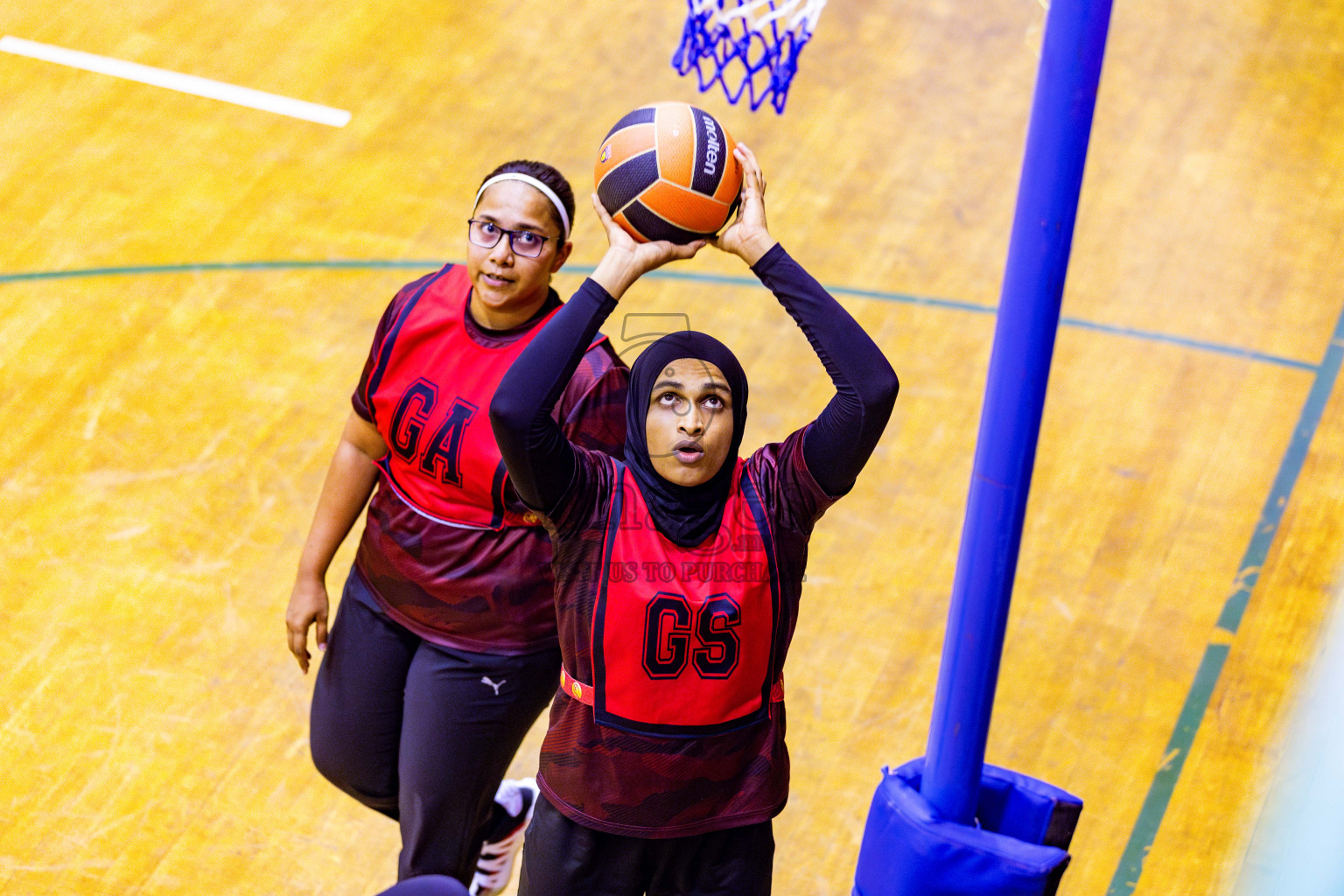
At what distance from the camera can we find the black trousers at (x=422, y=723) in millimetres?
3047

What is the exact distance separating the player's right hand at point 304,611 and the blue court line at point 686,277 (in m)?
2.60

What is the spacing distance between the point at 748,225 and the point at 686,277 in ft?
10.9

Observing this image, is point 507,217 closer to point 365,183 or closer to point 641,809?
point 641,809

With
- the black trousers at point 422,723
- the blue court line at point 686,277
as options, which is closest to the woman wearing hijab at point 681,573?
the black trousers at point 422,723

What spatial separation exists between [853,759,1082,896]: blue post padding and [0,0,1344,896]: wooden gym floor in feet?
5.77

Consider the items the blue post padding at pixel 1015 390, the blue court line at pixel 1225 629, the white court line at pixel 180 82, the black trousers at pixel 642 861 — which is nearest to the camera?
the blue post padding at pixel 1015 390

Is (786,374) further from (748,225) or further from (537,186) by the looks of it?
(748,225)

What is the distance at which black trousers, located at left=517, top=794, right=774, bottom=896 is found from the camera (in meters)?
2.60

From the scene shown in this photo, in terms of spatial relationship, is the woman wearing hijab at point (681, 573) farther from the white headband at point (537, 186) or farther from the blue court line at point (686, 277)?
the blue court line at point (686, 277)

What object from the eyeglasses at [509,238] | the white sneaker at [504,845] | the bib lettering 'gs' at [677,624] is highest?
the eyeglasses at [509,238]

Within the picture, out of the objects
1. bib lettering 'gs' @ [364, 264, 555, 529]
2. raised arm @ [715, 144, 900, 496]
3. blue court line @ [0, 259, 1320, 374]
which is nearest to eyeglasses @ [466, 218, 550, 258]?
bib lettering 'gs' @ [364, 264, 555, 529]

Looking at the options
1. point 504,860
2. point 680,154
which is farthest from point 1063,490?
point 680,154

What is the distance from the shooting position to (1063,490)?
16.2ft

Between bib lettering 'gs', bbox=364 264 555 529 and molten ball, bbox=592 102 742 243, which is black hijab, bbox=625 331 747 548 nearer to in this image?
molten ball, bbox=592 102 742 243
